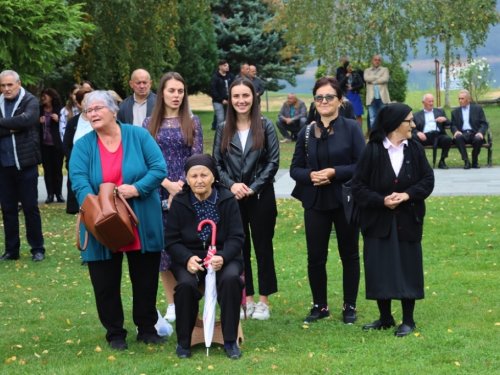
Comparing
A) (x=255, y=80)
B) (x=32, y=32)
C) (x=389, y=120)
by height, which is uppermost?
(x=32, y=32)

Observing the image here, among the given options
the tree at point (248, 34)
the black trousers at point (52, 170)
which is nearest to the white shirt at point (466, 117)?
the black trousers at point (52, 170)

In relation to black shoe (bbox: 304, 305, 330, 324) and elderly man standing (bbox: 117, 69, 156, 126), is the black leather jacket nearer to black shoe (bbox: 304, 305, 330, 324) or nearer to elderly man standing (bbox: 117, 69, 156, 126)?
black shoe (bbox: 304, 305, 330, 324)

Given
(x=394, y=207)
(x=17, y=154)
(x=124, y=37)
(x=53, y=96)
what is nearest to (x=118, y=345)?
(x=394, y=207)

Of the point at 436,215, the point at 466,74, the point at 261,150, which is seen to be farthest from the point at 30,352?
the point at 466,74

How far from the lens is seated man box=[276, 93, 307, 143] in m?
27.2

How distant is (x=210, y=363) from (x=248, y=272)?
1709mm

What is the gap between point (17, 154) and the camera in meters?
11.0

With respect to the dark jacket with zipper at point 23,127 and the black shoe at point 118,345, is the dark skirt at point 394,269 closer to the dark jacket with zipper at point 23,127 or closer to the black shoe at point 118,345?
the black shoe at point 118,345

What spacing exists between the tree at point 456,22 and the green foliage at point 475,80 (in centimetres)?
1255

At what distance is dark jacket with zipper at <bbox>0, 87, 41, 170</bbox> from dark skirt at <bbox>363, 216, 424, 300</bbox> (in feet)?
18.0

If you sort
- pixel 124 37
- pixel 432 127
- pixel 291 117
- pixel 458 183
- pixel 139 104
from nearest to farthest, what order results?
pixel 139 104
pixel 458 183
pixel 432 127
pixel 291 117
pixel 124 37

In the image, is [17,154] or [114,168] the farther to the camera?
[17,154]

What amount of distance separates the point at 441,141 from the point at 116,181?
1461 centimetres

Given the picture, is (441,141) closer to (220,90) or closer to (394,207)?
(220,90)
